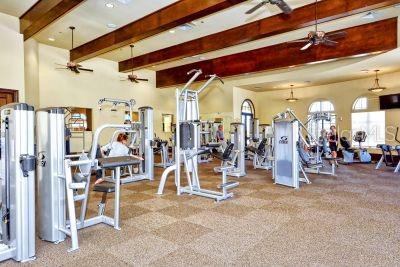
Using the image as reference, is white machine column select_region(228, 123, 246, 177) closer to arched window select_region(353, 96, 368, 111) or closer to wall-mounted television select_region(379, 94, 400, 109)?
wall-mounted television select_region(379, 94, 400, 109)

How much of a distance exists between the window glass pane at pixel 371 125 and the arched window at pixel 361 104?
0.22 meters

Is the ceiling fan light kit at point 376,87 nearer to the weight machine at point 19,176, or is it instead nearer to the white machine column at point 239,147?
the white machine column at point 239,147

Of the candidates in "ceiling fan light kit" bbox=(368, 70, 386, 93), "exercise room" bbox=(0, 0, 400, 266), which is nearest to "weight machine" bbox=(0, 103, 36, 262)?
"exercise room" bbox=(0, 0, 400, 266)

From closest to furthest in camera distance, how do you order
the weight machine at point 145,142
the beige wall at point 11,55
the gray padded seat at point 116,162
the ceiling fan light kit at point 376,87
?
the gray padded seat at point 116,162 → the weight machine at point 145,142 → the beige wall at point 11,55 → the ceiling fan light kit at point 376,87

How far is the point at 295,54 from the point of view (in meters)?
8.71

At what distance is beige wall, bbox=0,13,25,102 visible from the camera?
262 inches

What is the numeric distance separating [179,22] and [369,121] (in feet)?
31.6

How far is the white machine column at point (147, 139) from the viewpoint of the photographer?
21.4 feet

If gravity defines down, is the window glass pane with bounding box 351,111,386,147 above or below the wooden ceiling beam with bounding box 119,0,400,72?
below

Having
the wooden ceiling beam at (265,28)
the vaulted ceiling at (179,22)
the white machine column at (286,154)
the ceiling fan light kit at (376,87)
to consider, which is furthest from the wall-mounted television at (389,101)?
the white machine column at (286,154)

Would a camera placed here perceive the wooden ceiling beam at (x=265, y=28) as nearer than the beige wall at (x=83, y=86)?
Yes

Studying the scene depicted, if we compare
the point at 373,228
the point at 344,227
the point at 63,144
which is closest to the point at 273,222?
the point at 344,227

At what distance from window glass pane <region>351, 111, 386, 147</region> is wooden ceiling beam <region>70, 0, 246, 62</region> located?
935 cm

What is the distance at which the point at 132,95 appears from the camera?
12570mm
